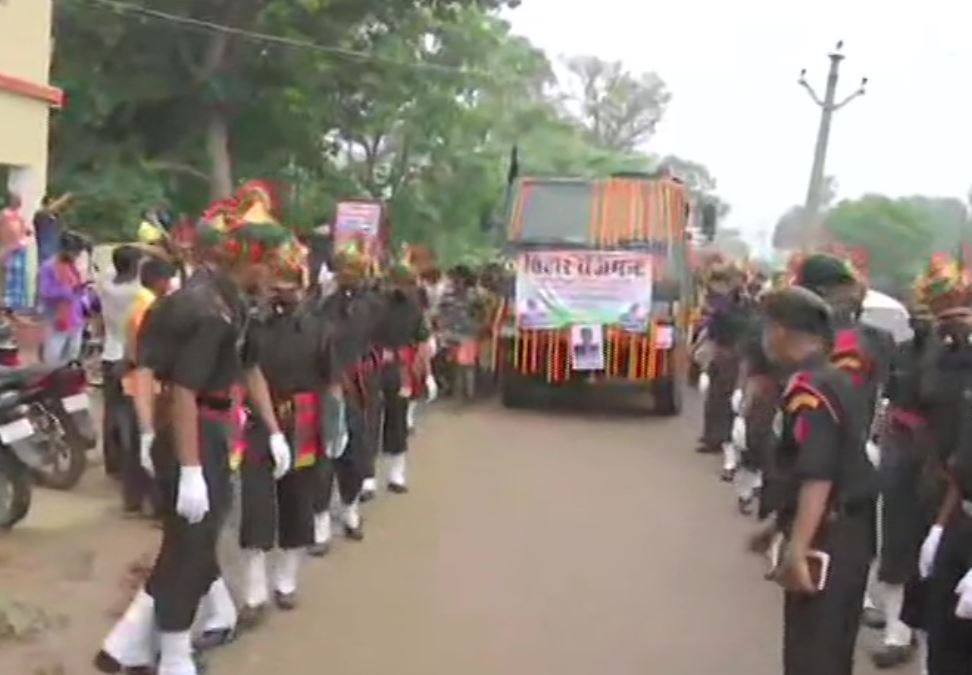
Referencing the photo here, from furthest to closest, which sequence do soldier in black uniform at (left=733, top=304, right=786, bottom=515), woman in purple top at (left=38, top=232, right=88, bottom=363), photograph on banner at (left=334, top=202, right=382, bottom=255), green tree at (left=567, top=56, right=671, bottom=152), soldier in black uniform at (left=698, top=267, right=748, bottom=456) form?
1. green tree at (left=567, top=56, right=671, bottom=152)
2. photograph on banner at (left=334, top=202, right=382, bottom=255)
3. soldier in black uniform at (left=698, top=267, right=748, bottom=456)
4. woman in purple top at (left=38, top=232, right=88, bottom=363)
5. soldier in black uniform at (left=733, top=304, right=786, bottom=515)

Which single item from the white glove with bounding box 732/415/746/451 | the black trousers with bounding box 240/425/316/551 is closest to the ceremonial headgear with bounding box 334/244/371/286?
the black trousers with bounding box 240/425/316/551

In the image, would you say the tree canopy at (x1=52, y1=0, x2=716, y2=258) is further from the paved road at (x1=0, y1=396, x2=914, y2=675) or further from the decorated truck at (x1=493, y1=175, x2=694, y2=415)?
the paved road at (x1=0, y1=396, x2=914, y2=675)

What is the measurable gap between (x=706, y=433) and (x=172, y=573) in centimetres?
934

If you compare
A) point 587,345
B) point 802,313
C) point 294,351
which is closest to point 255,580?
point 294,351

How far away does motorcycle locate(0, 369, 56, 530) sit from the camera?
878cm

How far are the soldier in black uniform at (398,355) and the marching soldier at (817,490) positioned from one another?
5.68 meters

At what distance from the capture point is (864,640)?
25.8ft

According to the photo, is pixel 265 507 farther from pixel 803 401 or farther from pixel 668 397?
pixel 668 397

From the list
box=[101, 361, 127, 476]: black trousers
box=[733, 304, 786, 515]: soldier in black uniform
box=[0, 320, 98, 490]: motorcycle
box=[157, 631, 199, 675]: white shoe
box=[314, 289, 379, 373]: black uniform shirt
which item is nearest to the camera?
box=[157, 631, 199, 675]: white shoe

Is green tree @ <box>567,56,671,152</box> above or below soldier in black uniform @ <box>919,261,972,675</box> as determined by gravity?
above

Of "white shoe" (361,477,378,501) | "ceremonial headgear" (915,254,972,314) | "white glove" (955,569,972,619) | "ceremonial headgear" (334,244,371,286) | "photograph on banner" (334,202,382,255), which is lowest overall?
"white shoe" (361,477,378,501)

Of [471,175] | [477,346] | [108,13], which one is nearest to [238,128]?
[108,13]

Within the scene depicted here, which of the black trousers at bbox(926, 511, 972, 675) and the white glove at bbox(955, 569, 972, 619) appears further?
the black trousers at bbox(926, 511, 972, 675)

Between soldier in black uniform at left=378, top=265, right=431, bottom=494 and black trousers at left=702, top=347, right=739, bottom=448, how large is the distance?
121 inches
